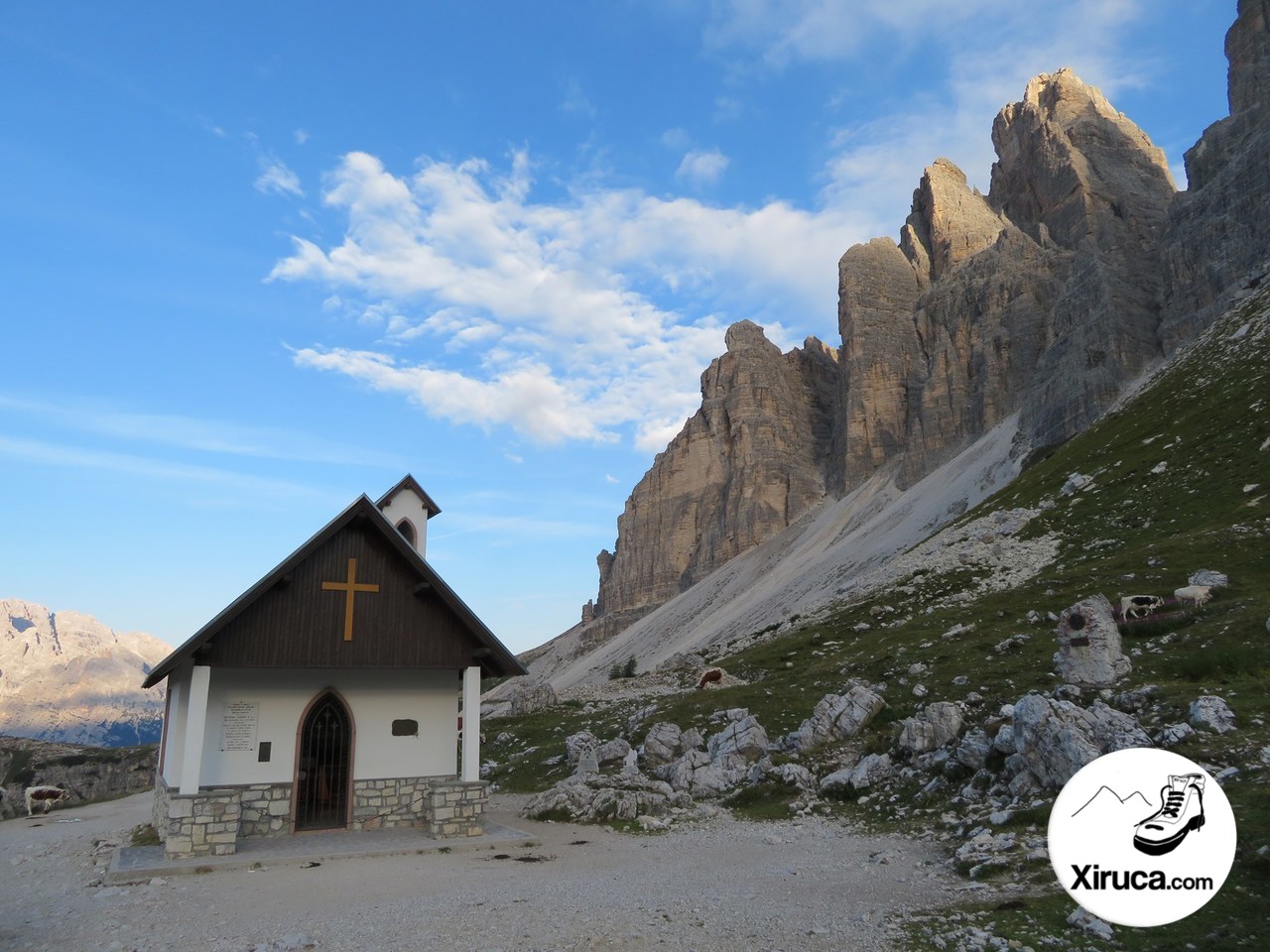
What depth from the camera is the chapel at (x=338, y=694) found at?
18469mm

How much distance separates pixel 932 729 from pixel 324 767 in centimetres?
1479

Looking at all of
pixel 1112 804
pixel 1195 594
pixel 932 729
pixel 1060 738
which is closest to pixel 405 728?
pixel 932 729

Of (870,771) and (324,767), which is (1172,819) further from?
(324,767)

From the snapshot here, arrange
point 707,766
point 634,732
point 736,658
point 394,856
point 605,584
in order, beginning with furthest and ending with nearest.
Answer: point 605,584 → point 736,658 → point 634,732 → point 707,766 → point 394,856

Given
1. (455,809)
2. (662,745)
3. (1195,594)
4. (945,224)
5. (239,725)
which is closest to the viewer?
(455,809)

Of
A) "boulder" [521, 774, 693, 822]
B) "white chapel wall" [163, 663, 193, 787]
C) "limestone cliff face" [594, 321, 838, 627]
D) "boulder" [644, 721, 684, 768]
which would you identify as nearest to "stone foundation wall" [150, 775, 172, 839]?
"white chapel wall" [163, 663, 193, 787]

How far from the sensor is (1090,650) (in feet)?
68.2

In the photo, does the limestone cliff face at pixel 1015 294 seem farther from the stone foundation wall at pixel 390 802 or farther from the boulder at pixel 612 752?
the stone foundation wall at pixel 390 802

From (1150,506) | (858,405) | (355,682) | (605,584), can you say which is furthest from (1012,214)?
(355,682)

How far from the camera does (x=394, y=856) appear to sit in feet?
54.5

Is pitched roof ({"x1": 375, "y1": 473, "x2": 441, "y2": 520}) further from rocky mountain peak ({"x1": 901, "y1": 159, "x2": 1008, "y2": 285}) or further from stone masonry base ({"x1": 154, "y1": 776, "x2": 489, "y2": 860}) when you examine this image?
rocky mountain peak ({"x1": 901, "y1": 159, "x2": 1008, "y2": 285})

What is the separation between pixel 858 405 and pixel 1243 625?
119669mm

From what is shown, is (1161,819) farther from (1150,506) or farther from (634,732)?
(1150,506)

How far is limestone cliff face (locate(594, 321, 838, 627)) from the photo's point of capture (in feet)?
465
